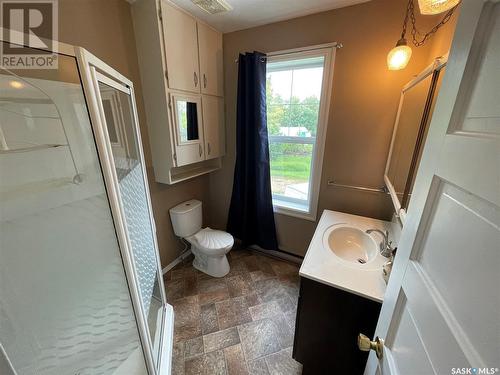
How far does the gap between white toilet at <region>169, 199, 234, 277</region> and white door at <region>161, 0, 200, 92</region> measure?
1.16 m

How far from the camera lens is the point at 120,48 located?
1.47 meters

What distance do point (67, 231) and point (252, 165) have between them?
1.53m

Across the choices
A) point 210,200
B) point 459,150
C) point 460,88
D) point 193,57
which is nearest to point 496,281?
point 459,150

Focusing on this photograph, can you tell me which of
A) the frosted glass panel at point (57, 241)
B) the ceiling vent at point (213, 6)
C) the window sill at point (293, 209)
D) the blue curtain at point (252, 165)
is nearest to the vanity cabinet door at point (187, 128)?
the blue curtain at point (252, 165)

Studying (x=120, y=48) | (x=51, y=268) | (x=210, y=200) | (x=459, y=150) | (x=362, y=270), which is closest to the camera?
(x=459, y=150)

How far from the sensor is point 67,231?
0.94 metres

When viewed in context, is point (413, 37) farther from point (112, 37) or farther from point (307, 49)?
point (112, 37)

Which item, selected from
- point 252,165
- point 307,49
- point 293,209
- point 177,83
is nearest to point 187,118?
point 177,83

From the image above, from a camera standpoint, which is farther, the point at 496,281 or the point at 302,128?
the point at 302,128

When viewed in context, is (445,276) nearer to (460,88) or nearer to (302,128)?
(460,88)

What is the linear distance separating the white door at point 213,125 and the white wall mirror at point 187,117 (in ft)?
0.29

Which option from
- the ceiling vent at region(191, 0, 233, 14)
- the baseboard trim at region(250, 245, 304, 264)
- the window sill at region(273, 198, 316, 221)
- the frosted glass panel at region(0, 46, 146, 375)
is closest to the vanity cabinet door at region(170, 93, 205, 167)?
the ceiling vent at region(191, 0, 233, 14)

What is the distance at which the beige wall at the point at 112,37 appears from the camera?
3.94ft

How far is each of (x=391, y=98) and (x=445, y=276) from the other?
5.13ft
